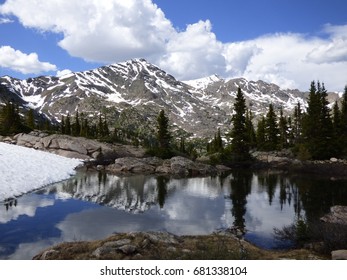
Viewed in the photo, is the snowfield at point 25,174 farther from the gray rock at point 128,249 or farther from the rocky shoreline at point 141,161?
the gray rock at point 128,249

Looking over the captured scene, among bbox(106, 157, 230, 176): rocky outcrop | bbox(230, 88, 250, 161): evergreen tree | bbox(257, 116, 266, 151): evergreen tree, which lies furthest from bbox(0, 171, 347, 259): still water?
bbox(257, 116, 266, 151): evergreen tree

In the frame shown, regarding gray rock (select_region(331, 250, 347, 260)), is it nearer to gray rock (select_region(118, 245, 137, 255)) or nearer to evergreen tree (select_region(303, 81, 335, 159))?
gray rock (select_region(118, 245, 137, 255))

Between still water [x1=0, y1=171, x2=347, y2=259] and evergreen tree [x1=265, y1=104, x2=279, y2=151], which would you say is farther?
evergreen tree [x1=265, y1=104, x2=279, y2=151]

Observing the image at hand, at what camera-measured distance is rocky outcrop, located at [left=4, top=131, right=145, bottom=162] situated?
6644cm

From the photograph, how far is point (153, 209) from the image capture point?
25.9m

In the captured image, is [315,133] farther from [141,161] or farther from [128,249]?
[128,249]

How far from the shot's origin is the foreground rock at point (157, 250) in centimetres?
1244

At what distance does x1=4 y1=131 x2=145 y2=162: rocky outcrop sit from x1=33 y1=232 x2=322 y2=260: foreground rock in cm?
5155

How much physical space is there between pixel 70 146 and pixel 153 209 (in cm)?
4563

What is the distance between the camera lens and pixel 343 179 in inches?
1704

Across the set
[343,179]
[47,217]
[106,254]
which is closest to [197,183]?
[343,179]

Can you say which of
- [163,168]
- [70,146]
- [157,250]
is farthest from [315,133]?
[157,250]
